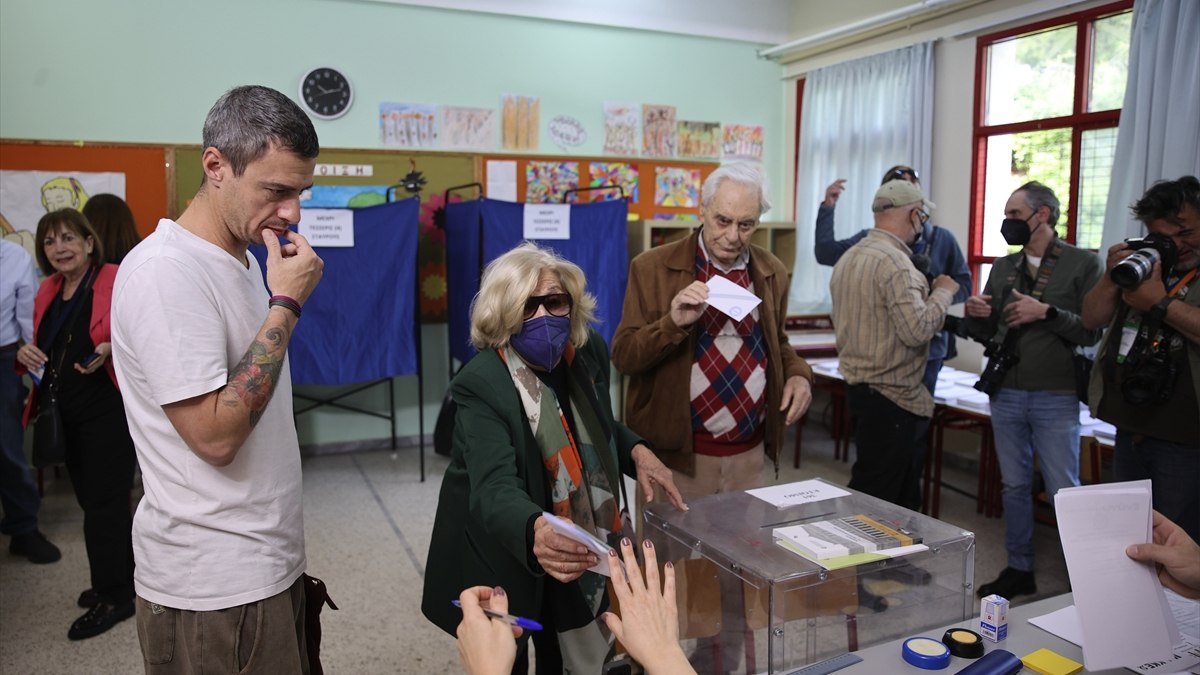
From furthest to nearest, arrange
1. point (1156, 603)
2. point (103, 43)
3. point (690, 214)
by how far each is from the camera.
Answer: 1. point (690, 214)
2. point (103, 43)
3. point (1156, 603)

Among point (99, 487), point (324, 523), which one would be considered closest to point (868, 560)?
point (99, 487)

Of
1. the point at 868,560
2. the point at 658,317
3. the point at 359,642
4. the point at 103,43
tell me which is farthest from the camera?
the point at 103,43

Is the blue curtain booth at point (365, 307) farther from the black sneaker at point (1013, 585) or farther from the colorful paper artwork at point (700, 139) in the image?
the black sneaker at point (1013, 585)

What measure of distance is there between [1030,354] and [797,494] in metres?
1.65

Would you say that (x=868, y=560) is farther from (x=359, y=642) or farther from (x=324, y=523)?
(x=324, y=523)

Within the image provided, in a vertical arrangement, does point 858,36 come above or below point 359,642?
above

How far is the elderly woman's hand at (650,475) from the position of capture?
1965 millimetres

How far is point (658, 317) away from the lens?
8.20 feet

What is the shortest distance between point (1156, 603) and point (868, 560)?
448 millimetres

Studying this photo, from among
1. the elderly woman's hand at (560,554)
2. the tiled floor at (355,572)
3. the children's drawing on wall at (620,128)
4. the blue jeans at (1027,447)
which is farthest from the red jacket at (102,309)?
the children's drawing on wall at (620,128)

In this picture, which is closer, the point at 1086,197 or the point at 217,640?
the point at 217,640

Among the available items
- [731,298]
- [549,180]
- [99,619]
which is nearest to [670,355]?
[731,298]

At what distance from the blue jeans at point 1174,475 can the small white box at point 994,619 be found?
1.57m

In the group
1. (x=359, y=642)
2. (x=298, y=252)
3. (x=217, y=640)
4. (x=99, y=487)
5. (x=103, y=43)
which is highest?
(x=103, y=43)
